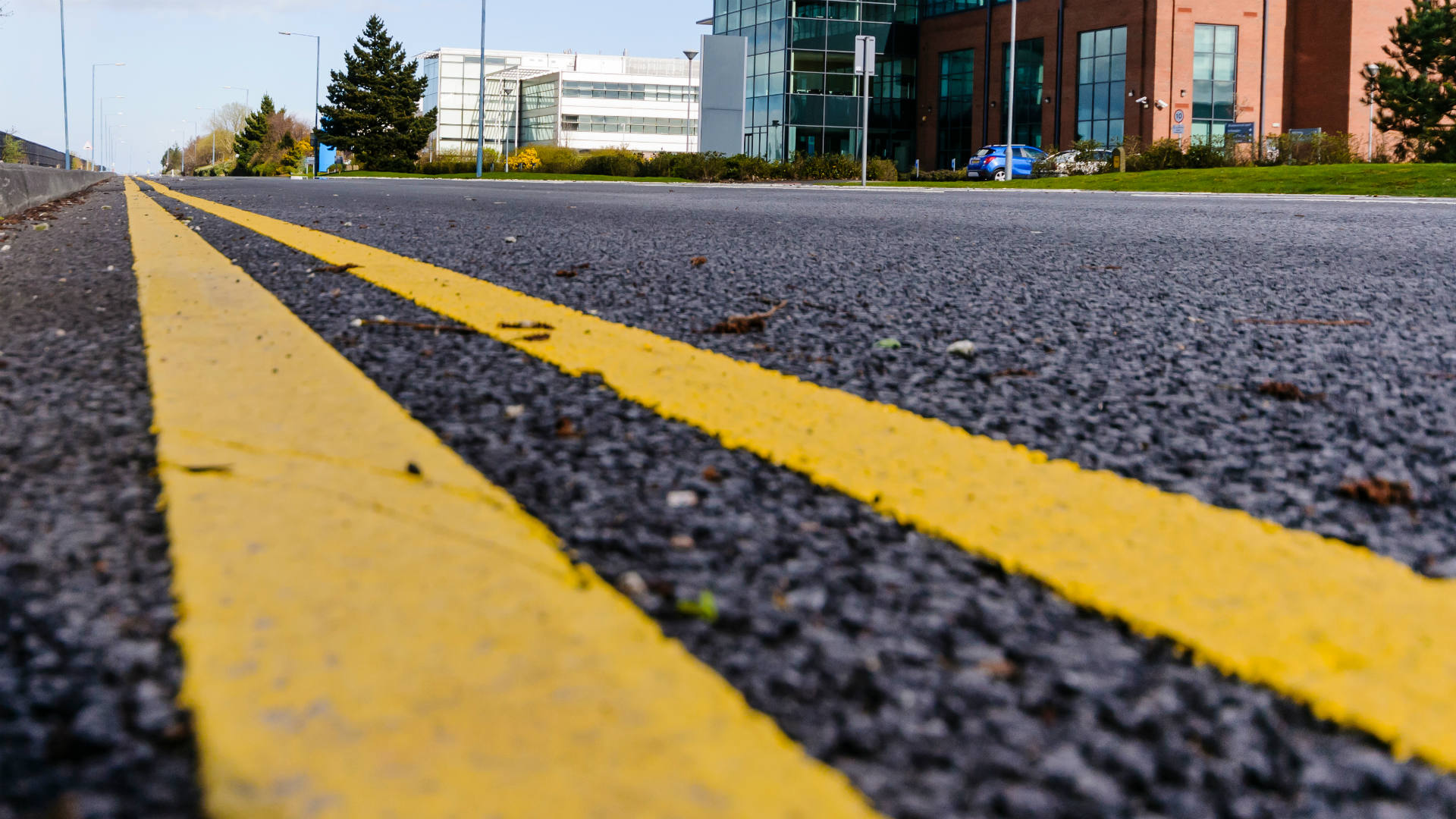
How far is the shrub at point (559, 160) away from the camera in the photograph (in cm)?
4156

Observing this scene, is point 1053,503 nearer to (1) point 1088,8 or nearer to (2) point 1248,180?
(2) point 1248,180

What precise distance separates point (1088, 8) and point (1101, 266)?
4250 centimetres

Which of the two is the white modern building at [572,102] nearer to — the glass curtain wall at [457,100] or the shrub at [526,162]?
the glass curtain wall at [457,100]

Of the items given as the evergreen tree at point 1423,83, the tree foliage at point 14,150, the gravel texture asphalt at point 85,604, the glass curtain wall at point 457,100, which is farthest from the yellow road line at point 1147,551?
the glass curtain wall at point 457,100

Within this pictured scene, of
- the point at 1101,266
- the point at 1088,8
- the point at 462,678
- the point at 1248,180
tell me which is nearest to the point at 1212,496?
the point at 462,678

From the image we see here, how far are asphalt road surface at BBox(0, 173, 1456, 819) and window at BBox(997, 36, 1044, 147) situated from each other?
4361cm

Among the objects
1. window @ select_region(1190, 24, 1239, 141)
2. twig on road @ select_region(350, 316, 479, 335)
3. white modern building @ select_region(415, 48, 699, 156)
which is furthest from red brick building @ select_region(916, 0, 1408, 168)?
twig on road @ select_region(350, 316, 479, 335)

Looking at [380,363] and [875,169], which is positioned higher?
[875,169]

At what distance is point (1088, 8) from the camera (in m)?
42.3

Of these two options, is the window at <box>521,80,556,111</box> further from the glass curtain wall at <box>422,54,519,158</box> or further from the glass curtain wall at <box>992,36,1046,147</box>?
the glass curtain wall at <box>992,36,1046,147</box>

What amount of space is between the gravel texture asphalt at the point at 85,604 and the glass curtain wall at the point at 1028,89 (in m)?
46.1

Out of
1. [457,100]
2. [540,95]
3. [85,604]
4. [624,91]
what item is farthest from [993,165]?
[457,100]

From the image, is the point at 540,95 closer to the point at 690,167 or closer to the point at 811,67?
the point at 811,67

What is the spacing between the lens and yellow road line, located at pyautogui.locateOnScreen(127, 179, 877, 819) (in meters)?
0.76
